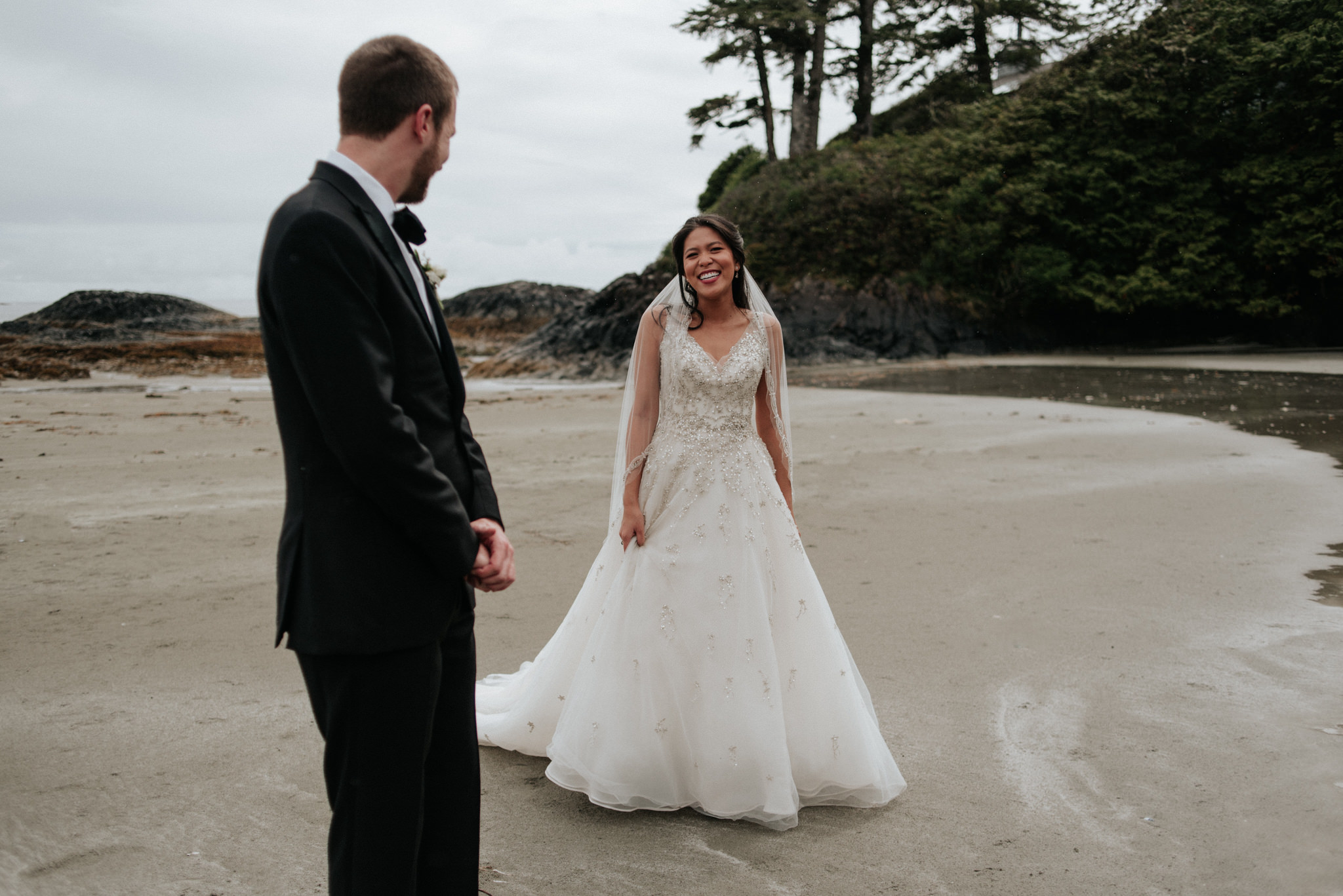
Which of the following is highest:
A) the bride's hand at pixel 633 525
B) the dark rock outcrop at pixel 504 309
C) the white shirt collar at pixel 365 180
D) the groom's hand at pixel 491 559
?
the dark rock outcrop at pixel 504 309

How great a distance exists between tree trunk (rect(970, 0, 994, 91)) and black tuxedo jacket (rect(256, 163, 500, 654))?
34062mm

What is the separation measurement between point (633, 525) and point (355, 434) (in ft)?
5.74

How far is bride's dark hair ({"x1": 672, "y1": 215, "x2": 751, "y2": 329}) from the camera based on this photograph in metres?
3.44

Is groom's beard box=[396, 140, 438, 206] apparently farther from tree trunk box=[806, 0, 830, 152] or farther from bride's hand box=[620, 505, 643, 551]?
tree trunk box=[806, 0, 830, 152]

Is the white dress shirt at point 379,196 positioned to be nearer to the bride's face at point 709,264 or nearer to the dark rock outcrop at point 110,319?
the bride's face at point 709,264

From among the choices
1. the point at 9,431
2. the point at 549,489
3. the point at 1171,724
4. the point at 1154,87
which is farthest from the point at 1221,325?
the point at 9,431

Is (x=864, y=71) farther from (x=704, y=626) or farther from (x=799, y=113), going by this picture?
(x=704, y=626)

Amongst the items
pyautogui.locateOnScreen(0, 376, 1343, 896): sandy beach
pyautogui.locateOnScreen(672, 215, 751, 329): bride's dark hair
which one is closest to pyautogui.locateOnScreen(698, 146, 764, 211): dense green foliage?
pyautogui.locateOnScreen(0, 376, 1343, 896): sandy beach

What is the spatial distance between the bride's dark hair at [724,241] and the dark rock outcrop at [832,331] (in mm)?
22478

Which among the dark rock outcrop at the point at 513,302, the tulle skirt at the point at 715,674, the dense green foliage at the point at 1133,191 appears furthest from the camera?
the dark rock outcrop at the point at 513,302

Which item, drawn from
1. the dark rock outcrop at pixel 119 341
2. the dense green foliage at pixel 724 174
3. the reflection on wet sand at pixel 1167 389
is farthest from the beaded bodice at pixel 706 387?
the dense green foliage at pixel 724 174

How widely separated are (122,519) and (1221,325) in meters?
28.9

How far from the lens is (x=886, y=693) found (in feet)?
13.3

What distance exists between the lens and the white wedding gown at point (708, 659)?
9.95ft
